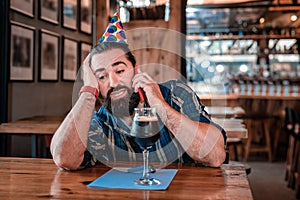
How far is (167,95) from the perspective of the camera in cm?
198

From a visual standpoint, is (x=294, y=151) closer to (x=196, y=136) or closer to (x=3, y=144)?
(x=3, y=144)

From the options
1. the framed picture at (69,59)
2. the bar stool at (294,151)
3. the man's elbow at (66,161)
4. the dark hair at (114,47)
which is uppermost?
the framed picture at (69,59)

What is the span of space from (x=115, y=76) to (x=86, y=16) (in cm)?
398

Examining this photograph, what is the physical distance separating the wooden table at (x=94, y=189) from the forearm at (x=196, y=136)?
0.05m

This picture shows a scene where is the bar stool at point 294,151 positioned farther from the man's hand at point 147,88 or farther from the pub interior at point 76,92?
the man's hand at point 147,88

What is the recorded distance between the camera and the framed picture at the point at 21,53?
350cm

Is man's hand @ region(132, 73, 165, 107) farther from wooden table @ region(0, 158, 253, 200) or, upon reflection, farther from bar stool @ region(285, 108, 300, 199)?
bar stool @ region(285, 108, 300, 199)

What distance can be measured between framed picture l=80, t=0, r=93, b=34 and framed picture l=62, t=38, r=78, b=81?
0.39 m

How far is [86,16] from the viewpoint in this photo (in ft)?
18.3

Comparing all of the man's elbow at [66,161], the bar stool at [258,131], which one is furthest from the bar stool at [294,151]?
the man's elbow at [66,161]

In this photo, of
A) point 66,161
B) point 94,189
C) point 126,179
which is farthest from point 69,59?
point 94,189

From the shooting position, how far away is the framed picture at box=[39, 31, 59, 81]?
416 cm

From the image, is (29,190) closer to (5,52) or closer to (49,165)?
(49,165)

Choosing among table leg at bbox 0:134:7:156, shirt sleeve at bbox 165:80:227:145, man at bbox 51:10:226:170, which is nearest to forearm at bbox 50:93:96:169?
man at bbox 51:10:226:170
